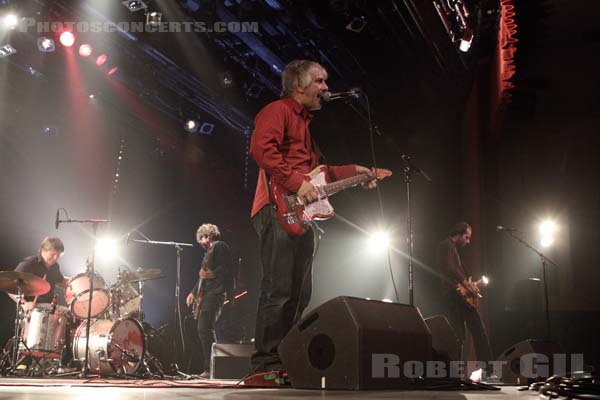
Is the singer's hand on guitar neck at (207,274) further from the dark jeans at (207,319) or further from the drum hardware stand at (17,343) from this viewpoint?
the drum hardware stand at (17,343)

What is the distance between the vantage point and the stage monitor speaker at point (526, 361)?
17.4ft

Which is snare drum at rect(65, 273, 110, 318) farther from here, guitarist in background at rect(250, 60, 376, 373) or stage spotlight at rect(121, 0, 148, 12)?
guitarist in background at rect(250, 60, 376, 373)

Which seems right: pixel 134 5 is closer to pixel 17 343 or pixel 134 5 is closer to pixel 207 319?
pixel 207 319

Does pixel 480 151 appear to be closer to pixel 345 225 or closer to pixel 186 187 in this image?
pixel 345 225

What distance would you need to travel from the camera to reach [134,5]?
22.8 ft

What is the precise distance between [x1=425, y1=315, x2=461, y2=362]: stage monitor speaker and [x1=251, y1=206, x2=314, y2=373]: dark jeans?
3.71ft

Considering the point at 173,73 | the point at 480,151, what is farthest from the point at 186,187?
the point at 480,151

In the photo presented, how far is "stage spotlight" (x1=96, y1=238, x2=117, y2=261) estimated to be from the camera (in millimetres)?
8953

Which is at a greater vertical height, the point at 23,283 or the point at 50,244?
the point at 50,244

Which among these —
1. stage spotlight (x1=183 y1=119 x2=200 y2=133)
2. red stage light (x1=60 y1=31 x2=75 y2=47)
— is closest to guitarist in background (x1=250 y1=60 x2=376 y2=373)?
red stage light (x1=60 y1=31 x2=75 y2=47)

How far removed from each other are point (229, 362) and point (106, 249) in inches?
151

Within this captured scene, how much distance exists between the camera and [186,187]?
400 inches

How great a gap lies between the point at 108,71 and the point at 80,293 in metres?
3.11

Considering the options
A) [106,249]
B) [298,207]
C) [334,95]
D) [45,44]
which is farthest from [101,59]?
[298,207]
